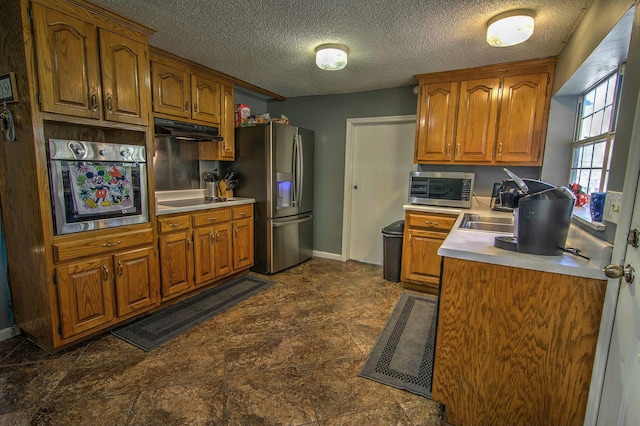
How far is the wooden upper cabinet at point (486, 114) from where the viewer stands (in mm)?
2861

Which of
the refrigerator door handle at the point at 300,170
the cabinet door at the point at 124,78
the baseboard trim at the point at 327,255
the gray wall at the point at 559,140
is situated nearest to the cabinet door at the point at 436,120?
the gray wall at the point at 559,140

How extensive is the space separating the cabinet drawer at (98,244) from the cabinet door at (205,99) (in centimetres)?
136

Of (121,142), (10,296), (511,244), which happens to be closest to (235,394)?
(511,244)

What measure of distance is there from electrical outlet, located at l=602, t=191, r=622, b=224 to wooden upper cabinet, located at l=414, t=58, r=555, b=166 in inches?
74.6

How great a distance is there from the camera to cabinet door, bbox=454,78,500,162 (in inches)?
119

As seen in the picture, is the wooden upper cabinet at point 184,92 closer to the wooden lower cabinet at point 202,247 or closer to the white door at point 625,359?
the wooden lower cabinet at point 202,247

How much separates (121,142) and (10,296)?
4.61ft

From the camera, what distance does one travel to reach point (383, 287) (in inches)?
133

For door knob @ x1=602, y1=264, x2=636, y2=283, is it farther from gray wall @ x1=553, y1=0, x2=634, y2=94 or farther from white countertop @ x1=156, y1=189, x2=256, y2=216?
white countertop @ x1=156, y1=189, x2=256, y2=216

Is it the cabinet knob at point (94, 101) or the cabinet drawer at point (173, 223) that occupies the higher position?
the cabinet knob at point (94, 101)

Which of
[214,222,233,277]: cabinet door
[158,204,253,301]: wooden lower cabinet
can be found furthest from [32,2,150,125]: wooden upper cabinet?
[214,222,233,277]: cabinet door

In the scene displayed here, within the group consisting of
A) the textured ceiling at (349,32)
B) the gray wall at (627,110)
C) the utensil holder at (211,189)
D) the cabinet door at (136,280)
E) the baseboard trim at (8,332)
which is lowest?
the baseboard trim at (8,332)

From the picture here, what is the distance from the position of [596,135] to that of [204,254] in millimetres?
3433

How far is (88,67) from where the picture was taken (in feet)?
6.75
